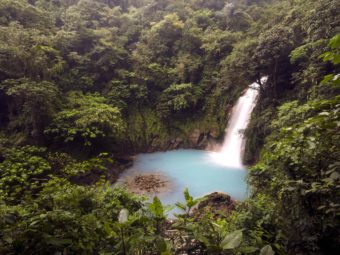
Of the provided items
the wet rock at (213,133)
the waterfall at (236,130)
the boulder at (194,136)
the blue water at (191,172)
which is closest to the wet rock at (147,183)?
the blue water at (191,172)

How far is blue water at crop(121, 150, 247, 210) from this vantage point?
921cm

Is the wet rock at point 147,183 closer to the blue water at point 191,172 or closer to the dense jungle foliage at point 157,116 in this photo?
the blue water at point 191,172

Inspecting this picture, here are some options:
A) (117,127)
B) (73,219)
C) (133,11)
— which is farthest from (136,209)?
(133,11)

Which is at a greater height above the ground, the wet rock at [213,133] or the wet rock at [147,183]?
the wet rock at [213,133]

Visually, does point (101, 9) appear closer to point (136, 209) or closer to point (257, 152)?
point (257, 152)

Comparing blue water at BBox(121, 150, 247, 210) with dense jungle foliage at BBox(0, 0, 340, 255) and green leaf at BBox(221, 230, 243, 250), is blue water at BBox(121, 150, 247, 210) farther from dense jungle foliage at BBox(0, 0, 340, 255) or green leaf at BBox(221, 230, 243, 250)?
green leaf at BBox(221, 230, 243, 250)

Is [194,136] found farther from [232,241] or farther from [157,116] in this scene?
[232,241]

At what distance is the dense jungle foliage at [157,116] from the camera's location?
6.21ft

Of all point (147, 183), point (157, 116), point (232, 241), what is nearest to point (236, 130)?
point (157, 116)

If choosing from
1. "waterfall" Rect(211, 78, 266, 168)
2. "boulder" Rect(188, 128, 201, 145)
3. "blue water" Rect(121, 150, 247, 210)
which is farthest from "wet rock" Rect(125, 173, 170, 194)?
"boulder" Rect(188, 128, 201, 145)

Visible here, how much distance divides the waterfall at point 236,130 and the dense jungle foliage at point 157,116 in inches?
19.3

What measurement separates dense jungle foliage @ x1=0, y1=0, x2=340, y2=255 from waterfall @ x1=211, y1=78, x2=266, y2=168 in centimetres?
49

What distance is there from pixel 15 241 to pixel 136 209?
158 inches

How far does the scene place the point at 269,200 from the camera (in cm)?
424
